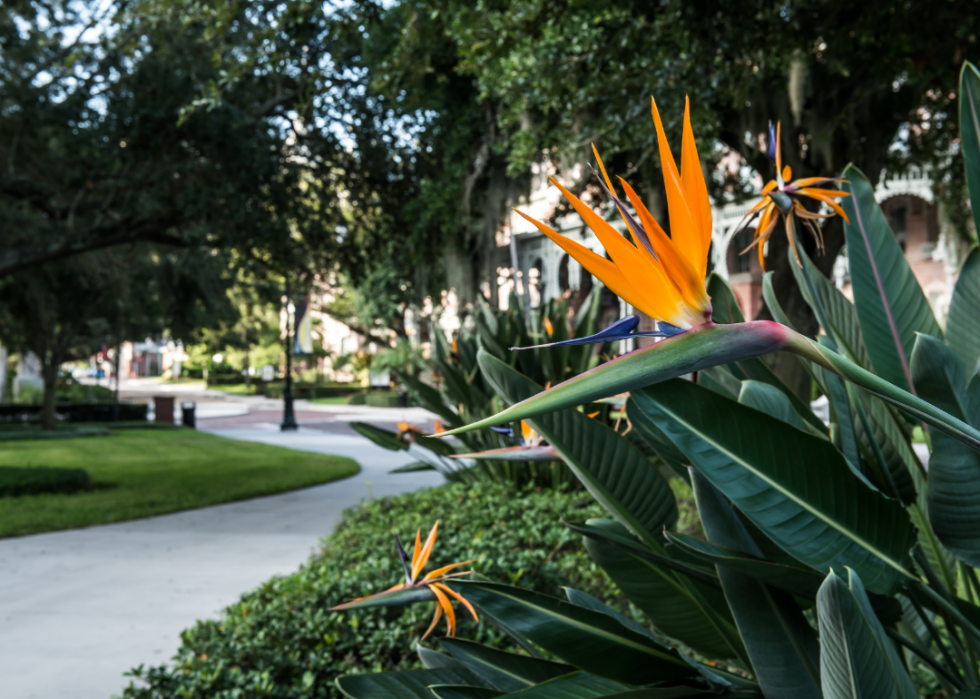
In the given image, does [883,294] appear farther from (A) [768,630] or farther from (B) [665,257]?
(B) [665,257]

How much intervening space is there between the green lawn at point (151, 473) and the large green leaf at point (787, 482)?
6.96 meters

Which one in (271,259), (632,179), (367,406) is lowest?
(367,406)

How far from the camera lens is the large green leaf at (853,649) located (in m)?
0.83

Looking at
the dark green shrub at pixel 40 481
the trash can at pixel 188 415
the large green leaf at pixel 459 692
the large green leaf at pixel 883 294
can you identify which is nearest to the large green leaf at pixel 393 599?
the large green leaf at pixel 459 692

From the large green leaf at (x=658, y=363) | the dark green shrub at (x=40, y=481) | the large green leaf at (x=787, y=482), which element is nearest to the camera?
the large green leaf at (x=658, y=363)

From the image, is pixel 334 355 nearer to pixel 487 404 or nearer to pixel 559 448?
pixel 487 404

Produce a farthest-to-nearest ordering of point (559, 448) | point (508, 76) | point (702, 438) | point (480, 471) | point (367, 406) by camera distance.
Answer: point (367, 406) → point (508, 76) → point (480, 471) → point (559, 448) → point (702, 438)

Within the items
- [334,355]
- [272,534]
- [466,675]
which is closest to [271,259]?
[272,534]

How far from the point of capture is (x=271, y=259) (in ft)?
26.6

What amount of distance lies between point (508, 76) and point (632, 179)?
242 cm

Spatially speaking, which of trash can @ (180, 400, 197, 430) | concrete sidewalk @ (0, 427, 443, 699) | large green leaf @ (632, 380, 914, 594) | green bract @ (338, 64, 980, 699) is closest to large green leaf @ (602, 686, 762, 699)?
green bract @ (338, 64, 980, 699)

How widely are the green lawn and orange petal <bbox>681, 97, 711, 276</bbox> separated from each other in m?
7.25

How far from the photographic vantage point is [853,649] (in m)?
0.85

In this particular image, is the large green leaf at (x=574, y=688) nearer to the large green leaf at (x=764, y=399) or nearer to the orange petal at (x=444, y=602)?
the orange petal at (x=444, y=602)
